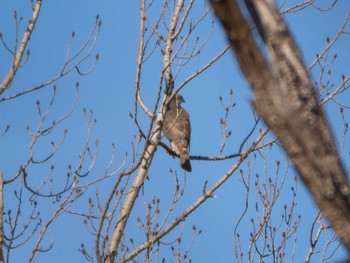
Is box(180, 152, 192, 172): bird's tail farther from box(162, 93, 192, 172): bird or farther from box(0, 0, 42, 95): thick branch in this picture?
box(0, 0, 42, 95): thick branch

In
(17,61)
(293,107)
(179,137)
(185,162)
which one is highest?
(179,137)

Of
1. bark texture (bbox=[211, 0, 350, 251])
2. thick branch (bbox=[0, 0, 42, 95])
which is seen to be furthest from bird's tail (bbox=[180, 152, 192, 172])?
bark texture (bbox=[211, 0, 350, 251])

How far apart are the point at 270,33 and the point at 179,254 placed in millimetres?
5772

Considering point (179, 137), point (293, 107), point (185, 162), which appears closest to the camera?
point (293, 107)

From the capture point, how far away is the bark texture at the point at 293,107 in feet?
4.08

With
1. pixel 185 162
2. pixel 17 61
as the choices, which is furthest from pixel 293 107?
pixel 185 162

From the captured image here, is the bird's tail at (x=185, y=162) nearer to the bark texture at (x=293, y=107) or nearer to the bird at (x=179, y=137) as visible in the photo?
the bird at (x=179, y=137)

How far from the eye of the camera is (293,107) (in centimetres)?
126

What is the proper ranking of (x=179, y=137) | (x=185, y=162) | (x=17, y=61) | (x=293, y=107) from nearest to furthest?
(x=293, y=107) → (x=17, y=61) → (x=185, y=162) → (x=179, y=137)

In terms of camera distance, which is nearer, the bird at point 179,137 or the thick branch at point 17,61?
the thick branch at point 17,61

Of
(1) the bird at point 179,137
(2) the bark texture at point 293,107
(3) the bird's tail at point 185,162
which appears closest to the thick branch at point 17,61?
(1) the bird at point 179,137

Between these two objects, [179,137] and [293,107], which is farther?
[179,137]

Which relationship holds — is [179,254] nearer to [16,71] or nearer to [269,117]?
[16,71]

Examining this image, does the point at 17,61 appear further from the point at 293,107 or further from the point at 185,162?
the point at 293,107
